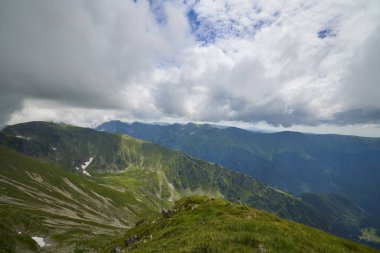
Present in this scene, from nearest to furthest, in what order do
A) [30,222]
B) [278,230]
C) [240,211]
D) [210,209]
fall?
[278,230] < [240,211] < [210,209] < [30,222]

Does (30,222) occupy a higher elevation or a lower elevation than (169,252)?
lower

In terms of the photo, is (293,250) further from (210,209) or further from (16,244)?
(16,244)

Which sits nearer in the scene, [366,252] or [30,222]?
[366,252]

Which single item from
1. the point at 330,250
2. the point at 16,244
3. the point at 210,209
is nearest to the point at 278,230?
the point at 330,250

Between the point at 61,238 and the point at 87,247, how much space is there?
3745 cm

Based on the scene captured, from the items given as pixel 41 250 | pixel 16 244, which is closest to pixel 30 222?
pixel 41 250

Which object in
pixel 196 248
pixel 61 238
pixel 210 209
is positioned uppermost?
pixel 196 248

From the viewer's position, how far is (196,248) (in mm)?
23750

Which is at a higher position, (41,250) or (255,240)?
(255,240)

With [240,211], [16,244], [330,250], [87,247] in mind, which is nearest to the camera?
[330,250]

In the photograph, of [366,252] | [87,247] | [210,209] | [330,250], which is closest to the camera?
[330,250]

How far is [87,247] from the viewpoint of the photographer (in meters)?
155

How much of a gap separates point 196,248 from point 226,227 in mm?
9584

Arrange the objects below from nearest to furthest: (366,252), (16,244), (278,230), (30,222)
A: (278,230)
(366,252)
(16,244)
(30,222)
